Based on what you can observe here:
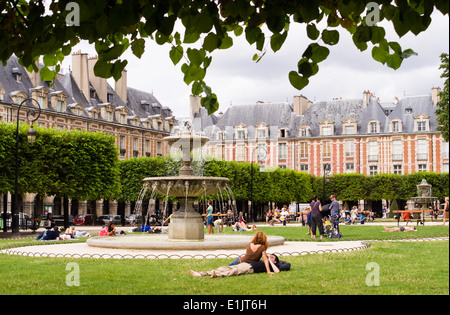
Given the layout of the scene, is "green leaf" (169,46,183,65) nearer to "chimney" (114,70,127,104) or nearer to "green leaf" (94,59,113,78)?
"green leaf" (94,59,113,78)

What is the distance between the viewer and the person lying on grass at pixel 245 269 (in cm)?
988

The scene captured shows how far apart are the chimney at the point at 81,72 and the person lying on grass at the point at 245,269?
47.1m

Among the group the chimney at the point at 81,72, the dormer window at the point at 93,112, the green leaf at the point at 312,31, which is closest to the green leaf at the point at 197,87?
the green leaf at the point at 312,31

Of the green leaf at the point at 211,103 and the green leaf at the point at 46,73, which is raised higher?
the green leaf at the point at 46,73

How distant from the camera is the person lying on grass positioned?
988cm

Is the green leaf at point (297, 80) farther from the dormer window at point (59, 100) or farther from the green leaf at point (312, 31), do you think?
the dormer window at point (59, 100)

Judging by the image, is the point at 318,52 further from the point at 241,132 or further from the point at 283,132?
the point at 241,132

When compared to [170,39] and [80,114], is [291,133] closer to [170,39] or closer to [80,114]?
[80,114]

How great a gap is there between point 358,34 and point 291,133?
2676 inches

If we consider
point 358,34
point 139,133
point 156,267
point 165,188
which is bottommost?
point 156,267

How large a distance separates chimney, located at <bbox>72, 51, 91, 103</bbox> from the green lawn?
1700 inches
